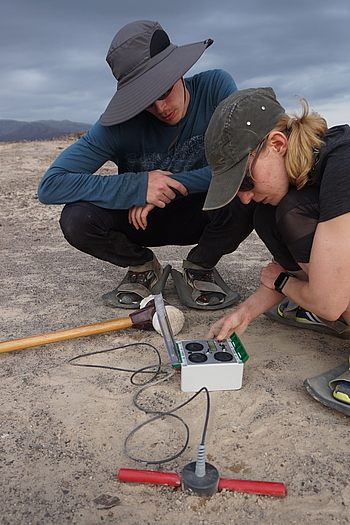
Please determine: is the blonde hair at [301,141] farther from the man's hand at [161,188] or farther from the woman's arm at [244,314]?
the man's hand at [161,188]

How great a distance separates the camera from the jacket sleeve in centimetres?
306

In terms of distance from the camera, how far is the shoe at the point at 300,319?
113 inches

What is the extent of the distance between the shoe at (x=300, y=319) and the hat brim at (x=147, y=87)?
1.30m

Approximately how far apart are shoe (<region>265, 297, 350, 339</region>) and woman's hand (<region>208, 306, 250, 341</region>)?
20.1 inches

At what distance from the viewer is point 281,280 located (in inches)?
96.8

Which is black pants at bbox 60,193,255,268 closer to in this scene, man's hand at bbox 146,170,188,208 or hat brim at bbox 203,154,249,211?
man's hand at bbox 146,170,188,208

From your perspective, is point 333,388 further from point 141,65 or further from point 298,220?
point 141,65

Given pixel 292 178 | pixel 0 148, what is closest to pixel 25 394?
pixel 292 178

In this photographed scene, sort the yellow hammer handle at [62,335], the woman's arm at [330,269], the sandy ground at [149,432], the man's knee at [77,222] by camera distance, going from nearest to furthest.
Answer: the sandy ground at [149,432], the woman's arm at [330,269], the yellow hammer handle at [62,335], the man's knee at [77,222]

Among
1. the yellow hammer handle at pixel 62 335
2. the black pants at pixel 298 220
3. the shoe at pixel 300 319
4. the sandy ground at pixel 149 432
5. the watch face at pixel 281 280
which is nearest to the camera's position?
the sandy ground at pixel 149 432

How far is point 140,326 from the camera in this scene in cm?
298

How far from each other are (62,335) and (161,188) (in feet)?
3.05

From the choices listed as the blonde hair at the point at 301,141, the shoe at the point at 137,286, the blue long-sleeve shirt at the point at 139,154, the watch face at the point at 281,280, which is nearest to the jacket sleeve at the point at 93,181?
the blue long-sleeve shirt at the point at 139,154

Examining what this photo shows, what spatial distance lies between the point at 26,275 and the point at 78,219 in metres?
1.21
